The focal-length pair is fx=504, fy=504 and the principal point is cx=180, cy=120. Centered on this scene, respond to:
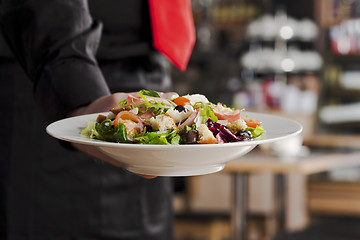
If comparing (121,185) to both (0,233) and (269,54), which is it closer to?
(0,233)

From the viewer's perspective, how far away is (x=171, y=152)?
561 millimetres

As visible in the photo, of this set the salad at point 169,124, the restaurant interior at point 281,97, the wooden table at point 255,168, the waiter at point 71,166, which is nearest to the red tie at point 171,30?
the waiter at point 71,166

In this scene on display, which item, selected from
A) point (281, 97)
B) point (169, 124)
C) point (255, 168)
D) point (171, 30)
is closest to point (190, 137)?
point (169, 124)

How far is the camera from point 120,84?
1.02 m

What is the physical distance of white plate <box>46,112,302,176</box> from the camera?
1.82 ft

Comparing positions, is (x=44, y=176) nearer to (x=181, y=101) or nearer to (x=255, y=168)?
(x=181, y=101)

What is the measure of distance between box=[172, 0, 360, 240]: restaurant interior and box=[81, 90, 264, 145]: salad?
2167 millimetres

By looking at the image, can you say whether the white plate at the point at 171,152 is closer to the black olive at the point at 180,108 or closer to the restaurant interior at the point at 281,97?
the black olive at the point at 180,108

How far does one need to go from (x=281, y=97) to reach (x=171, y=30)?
3.70 metres

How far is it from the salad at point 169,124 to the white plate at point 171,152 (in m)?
0.02

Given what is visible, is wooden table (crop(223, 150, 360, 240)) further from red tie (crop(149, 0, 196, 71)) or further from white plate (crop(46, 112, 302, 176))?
white plate (crop(46, 112, 302, 176))

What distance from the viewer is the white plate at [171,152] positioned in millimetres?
553

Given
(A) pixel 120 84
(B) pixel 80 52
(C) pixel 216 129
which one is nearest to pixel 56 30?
(B) pixel 80 52

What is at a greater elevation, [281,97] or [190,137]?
[190,137]
